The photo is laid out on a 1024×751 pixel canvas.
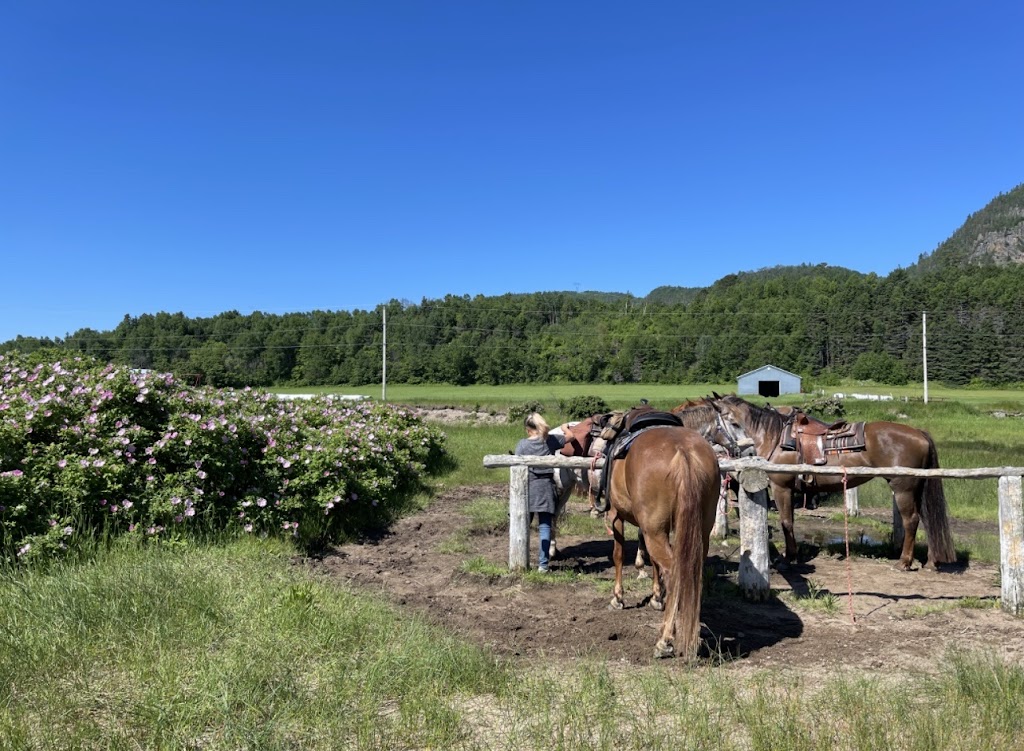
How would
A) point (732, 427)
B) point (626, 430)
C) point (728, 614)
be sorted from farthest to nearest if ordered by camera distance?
point (732, 427) → point (626, 430) → point (728, 614)

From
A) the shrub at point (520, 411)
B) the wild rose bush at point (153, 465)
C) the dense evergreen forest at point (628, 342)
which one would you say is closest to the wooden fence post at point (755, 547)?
the wild rose bush at point (153, 465)

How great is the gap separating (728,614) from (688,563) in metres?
1.57

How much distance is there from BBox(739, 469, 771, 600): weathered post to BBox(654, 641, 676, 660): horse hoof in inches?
77.6

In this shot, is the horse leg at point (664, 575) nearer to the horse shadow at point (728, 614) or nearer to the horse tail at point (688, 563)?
the horse tail at point (688, 563)

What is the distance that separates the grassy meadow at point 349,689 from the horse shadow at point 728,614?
2.06 ft

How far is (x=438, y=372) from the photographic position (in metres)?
69.8

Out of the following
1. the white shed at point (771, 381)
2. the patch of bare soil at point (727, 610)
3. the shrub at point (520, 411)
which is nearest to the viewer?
the patch of bare soil at point (727, 610)

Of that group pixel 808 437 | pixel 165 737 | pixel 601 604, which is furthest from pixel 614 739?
pixel 808 437

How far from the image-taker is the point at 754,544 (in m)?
6.27

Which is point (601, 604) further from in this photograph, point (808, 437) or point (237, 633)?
point (808, 437)

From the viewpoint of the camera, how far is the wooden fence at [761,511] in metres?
5.85

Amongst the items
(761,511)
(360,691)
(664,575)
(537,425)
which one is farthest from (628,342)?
(360,691)

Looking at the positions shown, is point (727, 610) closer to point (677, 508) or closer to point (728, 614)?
point (728, 614)

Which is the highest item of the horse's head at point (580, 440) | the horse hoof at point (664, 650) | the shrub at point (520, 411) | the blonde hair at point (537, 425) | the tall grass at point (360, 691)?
the blonde hair at point (537, 425)
